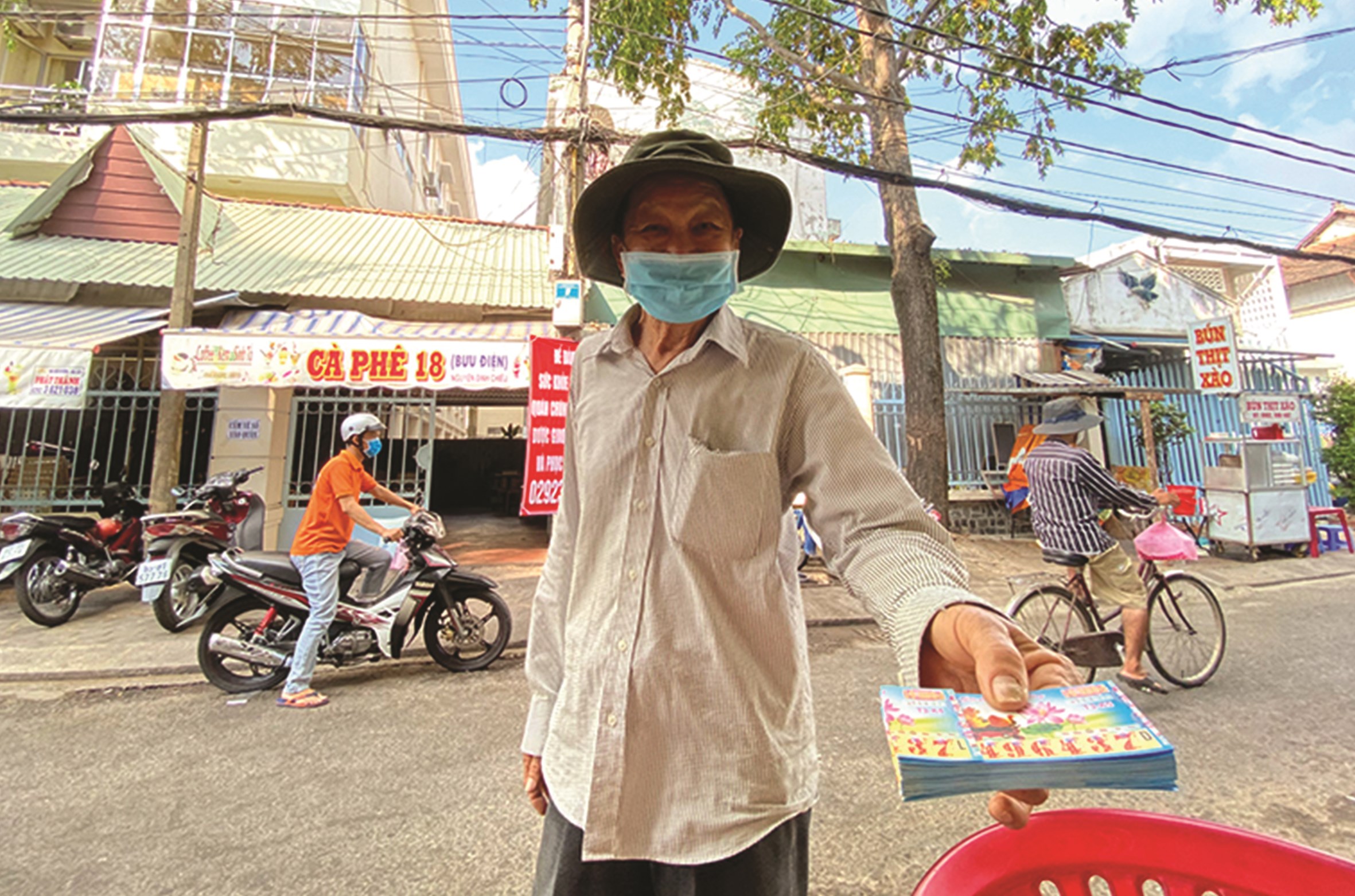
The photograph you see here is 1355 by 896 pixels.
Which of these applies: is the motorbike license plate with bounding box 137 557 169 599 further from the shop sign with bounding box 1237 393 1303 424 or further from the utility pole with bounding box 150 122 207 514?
the shop sign with bounding box 1237 393 1303 424

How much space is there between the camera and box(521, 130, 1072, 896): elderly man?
37.0 inches

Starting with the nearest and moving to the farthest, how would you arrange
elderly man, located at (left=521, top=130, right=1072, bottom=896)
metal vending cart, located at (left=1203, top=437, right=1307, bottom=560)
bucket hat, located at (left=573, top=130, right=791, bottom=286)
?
elderly man, located at (left=521, top=130, right=1072, bottom=896), bucket hat, located at (left=573, top=130, right=791, bottom=286), metal vending cart, located at (left=1203, top=437, right=1307, bottom=560)

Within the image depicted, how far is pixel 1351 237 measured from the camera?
58.6 feet

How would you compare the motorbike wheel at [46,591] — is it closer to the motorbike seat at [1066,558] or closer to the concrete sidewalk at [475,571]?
the concrete sidewalk at [475,571]

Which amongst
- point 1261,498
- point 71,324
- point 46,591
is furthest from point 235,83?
point 1261,498

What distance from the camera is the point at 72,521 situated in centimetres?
545

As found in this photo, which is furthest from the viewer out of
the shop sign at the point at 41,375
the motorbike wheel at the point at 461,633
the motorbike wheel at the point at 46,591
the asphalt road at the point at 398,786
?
the shop sign at the point at 41,375

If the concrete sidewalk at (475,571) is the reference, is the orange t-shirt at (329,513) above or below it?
above

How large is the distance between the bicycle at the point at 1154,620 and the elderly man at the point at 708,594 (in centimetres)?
326

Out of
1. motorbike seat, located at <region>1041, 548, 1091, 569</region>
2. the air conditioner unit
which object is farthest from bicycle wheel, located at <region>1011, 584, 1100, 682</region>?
the air conditioner unit

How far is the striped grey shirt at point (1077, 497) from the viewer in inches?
142

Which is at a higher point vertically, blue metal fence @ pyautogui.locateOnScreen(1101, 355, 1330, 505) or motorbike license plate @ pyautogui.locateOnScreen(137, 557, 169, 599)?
blue metal fence @ pyautogui.locateOnScreen(1101, 355, 1330, 505)

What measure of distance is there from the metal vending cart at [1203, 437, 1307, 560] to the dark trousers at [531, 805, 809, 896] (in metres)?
9.58

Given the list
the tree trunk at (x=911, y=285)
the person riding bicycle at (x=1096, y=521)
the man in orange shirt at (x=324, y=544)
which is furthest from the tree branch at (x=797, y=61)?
the man in orange shirt at (x=324, y=544)
